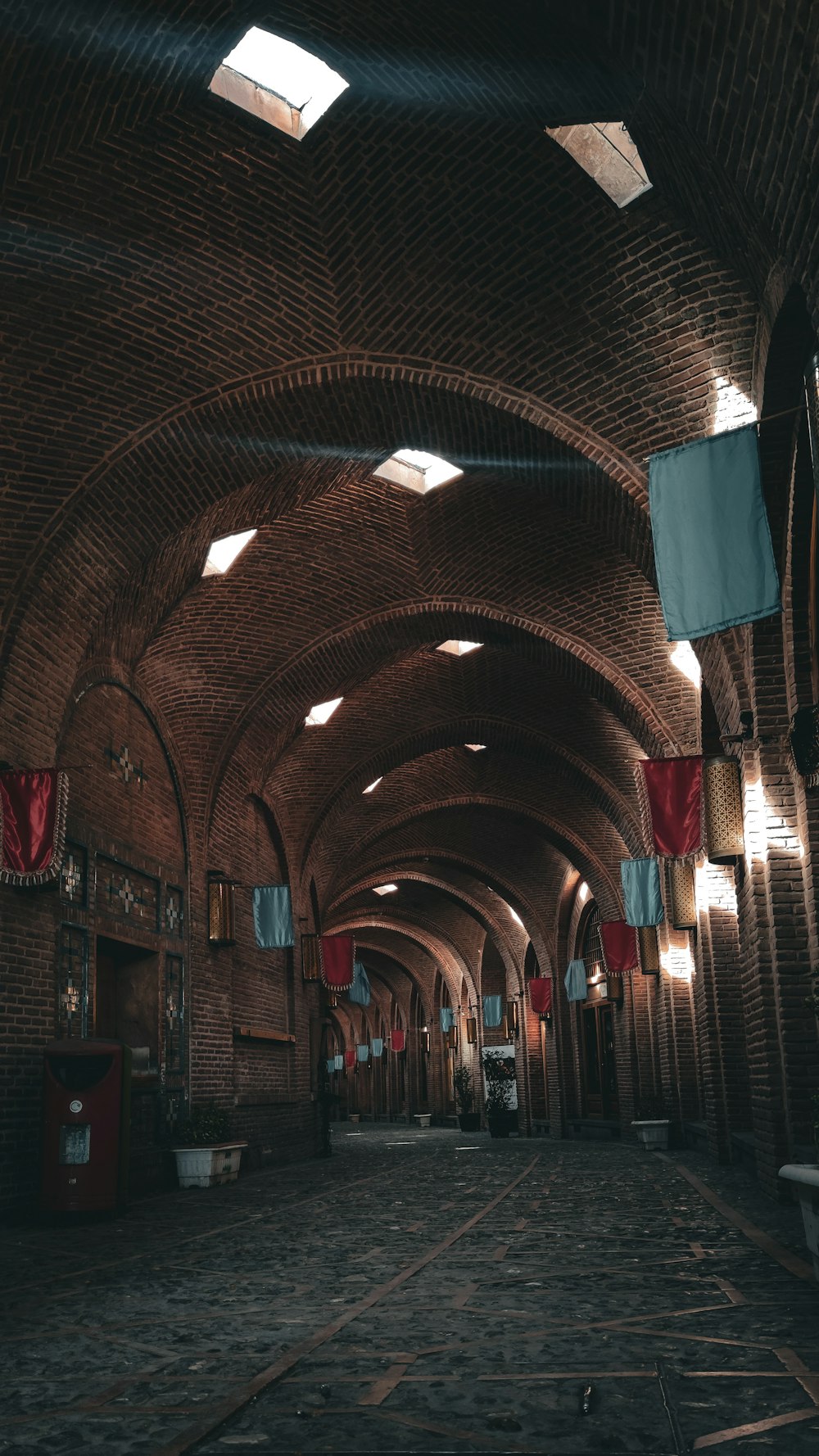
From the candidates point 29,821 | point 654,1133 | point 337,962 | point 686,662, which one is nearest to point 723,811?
point 686,662

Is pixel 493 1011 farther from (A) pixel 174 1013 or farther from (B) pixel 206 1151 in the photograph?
(B) pixel 206 1151

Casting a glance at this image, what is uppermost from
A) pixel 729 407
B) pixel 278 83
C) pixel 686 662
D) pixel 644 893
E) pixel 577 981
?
pixel 278 83

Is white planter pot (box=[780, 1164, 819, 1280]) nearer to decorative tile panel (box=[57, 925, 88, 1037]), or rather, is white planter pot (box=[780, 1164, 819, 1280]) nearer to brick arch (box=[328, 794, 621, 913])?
decorative tile panel (box=[57, 925, 88, 1037])

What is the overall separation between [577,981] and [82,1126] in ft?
55.0

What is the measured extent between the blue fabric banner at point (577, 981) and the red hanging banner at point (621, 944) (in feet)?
15.1

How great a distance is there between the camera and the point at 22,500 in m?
10.2

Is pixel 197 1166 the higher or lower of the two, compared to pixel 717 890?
lower

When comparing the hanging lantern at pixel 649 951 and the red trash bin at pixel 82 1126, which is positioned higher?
the hanging lantern at pixel 649 951

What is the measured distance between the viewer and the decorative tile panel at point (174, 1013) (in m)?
14.1

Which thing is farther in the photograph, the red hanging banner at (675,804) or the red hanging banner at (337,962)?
the red hanging banner at (337,962)

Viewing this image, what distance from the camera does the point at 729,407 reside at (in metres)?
9.30

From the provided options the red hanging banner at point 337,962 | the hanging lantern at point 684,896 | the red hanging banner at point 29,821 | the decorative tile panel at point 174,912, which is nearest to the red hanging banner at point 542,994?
the red hanging banner at point 337,962

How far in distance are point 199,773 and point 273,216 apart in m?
7.89

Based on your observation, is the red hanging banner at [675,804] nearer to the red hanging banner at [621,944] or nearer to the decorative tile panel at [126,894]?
the decorative tile panel at [126,894]
